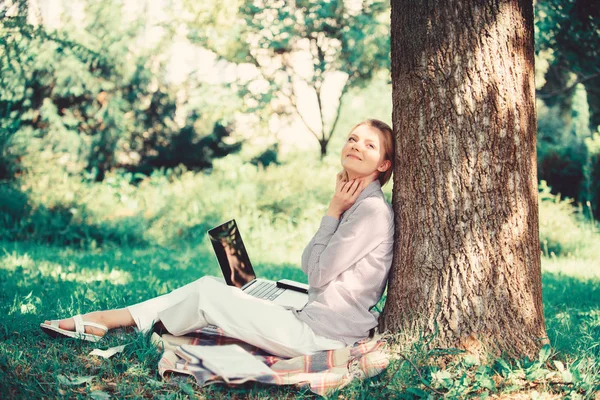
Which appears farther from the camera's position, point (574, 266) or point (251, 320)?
point (574, 266)

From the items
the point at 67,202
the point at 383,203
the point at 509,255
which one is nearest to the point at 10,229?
the point at 67,202

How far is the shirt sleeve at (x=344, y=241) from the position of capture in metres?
3.20

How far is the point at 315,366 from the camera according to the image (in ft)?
10.1

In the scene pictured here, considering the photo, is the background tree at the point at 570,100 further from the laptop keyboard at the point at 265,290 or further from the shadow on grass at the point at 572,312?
the laptop keyboard at the point at 265,290

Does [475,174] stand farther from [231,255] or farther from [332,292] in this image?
[231,255]

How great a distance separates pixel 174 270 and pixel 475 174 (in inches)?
156

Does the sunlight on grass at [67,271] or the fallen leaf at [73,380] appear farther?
the sunlight on grass at [67,271]

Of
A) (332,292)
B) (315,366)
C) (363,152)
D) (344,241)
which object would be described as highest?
(363,152)

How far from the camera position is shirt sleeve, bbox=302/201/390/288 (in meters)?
3.20

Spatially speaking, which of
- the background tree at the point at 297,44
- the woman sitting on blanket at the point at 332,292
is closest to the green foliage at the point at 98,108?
the background tree at the point at 297,44

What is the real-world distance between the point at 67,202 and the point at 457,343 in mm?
6433

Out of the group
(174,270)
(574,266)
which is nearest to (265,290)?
(174,270)

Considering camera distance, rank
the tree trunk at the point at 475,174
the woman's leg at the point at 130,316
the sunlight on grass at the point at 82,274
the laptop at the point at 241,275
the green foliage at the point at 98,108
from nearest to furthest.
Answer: the tree trunk at the point at 475,174
the woman's leg at the point at 130,316
the laptop at the point at 241,275
the sunlight on grass at the point at 82,274
the green foliage at the point at 98,108

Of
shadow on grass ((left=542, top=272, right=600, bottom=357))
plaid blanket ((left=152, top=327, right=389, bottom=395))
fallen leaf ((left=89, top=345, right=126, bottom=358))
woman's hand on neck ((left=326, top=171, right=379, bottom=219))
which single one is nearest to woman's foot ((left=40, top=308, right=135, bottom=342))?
fallen leaf ((left=89, top=345, right=126, bottom=358))
